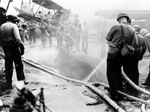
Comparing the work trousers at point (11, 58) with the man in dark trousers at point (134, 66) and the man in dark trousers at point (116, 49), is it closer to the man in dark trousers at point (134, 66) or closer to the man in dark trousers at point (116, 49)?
the man in dark trousers at point (116, 49)

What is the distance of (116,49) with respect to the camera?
5.93 m

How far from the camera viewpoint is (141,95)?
→ 671 centimetres

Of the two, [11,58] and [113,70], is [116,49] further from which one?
[11,58]

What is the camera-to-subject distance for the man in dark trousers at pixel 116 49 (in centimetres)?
591

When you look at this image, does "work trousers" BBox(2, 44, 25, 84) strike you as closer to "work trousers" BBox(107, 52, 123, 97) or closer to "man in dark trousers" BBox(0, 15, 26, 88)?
"man in dark trousers" BBox(0, 15, 26, 88)

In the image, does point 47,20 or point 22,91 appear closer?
point 22,91

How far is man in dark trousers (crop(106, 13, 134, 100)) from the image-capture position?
19.4ft

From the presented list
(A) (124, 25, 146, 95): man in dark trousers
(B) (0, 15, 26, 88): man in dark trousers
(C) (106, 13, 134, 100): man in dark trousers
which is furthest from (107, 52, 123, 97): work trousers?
(B) (0, 15, 26, 88): man in dark trousers

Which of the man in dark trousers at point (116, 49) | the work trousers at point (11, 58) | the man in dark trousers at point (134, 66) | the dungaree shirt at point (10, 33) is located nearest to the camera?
the man in dark trousers at point (116, 49)

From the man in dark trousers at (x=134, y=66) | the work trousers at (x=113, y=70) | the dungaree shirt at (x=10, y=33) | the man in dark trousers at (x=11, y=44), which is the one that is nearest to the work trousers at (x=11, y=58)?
the man in dark trousers at (x=11, y=44)

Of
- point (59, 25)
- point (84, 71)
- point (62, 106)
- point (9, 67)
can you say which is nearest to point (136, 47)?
point (62, 106)

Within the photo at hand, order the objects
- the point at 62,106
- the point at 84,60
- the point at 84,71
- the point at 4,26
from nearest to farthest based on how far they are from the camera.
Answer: the point at 62,106 → the point at 4,26 → the point at 84,71 → the point at 84,60

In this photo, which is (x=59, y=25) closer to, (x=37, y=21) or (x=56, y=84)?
(x=37, y=21)

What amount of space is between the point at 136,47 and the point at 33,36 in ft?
42.7
